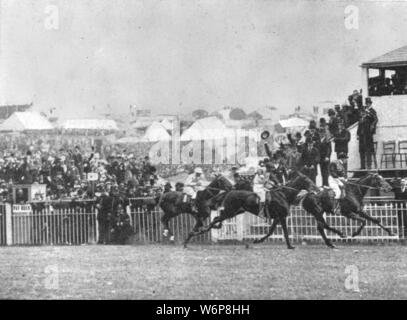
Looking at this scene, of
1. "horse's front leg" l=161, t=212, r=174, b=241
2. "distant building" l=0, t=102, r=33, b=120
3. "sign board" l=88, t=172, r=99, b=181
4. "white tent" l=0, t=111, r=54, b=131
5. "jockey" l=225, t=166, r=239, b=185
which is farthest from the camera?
"sign board" l=88, t=172, r=99, b=181

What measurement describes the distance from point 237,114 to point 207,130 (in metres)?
0.80

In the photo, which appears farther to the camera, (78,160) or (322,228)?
(78,160)

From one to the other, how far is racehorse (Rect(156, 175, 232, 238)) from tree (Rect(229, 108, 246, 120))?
1.28 meters

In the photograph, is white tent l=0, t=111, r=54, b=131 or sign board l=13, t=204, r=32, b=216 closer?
white tent l=0, t=111, r=54, b=131

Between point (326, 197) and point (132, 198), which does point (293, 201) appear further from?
point (132, 198)

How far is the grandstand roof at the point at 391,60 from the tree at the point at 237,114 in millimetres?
2680

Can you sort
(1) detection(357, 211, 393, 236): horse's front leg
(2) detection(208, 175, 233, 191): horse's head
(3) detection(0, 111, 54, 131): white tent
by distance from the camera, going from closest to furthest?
(1) detection(357, 211, 393, 236): horse's front leg
(2) detection(208, 175, 233, 191): horse's head
(3) detection(0, 111, 54, 131): white tent

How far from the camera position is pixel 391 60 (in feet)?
62.3

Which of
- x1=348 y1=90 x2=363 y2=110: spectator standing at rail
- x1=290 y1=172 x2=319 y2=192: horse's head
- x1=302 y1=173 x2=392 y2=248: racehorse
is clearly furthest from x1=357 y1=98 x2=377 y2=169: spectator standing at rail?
x1=290 y1=172 x2=319 y2=192: horse's head

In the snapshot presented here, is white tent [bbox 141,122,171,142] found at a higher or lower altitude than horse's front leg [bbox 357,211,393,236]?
higher

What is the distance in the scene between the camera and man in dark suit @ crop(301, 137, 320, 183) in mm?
19234

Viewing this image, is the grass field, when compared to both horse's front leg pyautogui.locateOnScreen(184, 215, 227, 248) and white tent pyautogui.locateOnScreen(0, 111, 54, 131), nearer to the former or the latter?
horse's front leg pyautogui.locateOnScreen(184, 215, 227, 248)

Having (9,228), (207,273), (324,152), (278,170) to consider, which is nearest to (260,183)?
(278,170)

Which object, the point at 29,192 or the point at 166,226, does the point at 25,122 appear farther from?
the point at 166,226
